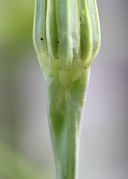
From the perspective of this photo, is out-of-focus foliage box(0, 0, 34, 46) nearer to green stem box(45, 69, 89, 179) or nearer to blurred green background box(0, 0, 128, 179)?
blurred green background box(0, 0, 128, 179)

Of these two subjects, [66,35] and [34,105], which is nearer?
[66,35]

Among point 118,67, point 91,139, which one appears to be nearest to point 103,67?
point 118,67

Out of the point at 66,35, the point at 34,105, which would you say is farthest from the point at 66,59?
the point at 34,105

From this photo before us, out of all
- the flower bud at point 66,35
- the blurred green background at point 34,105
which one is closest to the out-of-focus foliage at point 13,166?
the blurred green background at point 34,105

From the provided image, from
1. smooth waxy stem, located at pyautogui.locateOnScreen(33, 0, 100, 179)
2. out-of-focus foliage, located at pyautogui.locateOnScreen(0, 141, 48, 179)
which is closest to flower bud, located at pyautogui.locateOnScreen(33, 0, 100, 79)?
smooth waxy stem, located at pyautogui.locateOnScreen(33, 0, 100, 179)

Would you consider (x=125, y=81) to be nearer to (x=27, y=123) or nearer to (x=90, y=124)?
(x=90, y=124)

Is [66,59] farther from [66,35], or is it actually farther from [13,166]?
[13,166]

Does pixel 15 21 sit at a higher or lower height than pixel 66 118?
higher
